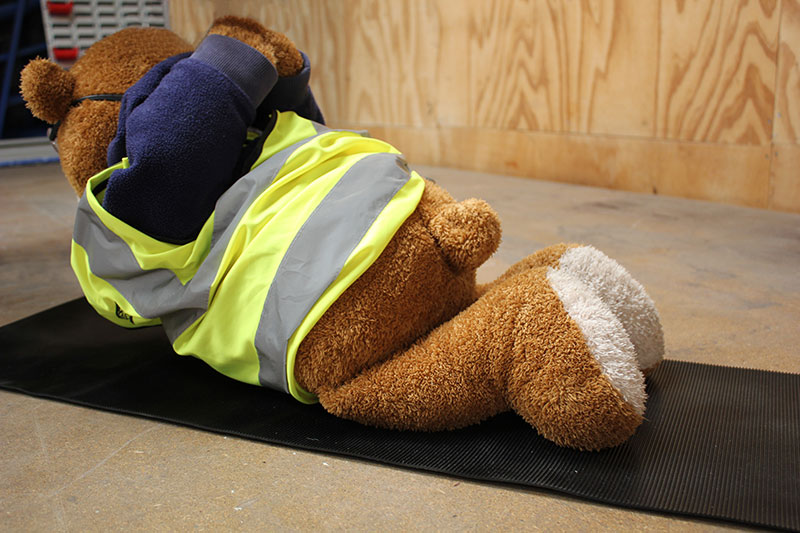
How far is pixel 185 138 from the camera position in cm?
96

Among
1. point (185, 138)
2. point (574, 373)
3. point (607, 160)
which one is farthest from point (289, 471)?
point (607, 160)

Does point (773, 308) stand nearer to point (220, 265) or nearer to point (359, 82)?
point (220, 265)

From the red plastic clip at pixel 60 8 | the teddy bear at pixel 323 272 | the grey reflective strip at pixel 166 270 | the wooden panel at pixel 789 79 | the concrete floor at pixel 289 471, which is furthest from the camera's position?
the red plastic clip at pixel 60 8

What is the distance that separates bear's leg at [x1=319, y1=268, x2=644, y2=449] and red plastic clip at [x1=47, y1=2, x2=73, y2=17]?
10.9ft

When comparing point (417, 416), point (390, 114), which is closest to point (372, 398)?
point (417, 416)

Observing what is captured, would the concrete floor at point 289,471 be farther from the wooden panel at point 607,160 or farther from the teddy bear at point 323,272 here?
the wooden panel at point 607,160

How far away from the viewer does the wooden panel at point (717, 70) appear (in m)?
2.03

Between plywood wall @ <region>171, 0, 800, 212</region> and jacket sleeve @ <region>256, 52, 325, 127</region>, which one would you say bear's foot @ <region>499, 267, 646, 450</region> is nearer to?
jacket sleeve @ <region>256, 52, 325, 127</region>

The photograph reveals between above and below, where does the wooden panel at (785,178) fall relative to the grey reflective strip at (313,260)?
below

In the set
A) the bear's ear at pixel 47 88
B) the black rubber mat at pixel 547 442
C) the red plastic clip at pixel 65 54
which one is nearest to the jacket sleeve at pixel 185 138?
the bear's ear at pixel 47 88

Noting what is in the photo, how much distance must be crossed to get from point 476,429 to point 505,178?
202 centimetres

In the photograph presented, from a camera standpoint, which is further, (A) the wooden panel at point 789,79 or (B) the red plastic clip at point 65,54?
(B) the red plastic clip at point 65,54

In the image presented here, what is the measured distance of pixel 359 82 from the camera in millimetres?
3402

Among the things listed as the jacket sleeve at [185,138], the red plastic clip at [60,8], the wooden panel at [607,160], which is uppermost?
the jacket sleeve at [185,138]
